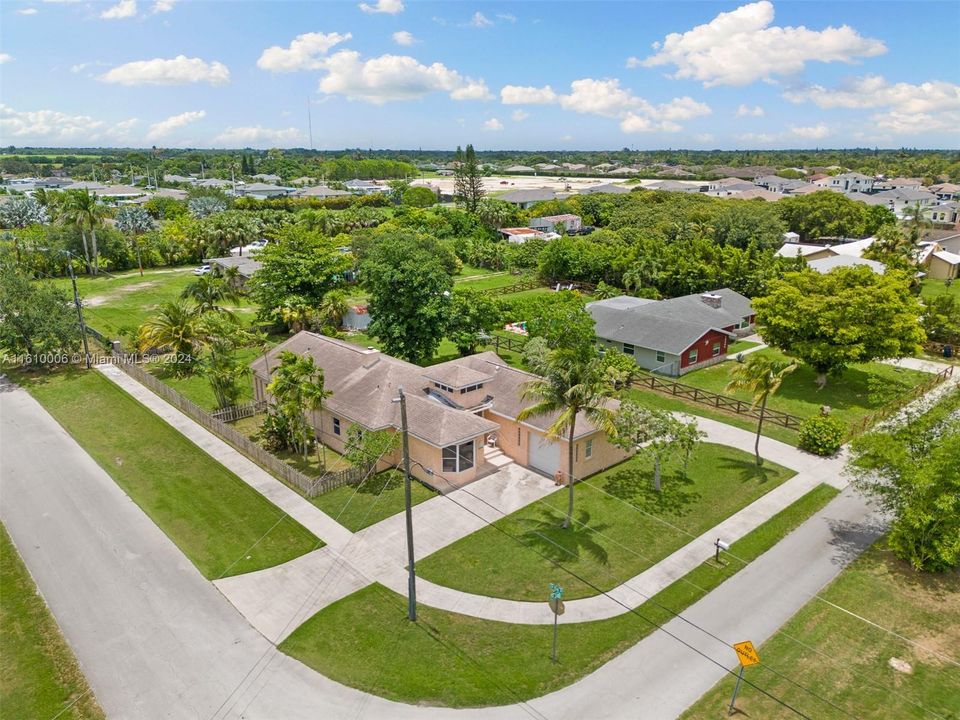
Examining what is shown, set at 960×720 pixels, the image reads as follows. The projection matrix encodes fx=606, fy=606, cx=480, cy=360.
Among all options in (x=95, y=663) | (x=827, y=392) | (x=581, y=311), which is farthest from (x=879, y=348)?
(x=95, y=663)

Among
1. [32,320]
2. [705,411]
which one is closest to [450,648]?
[705,411]

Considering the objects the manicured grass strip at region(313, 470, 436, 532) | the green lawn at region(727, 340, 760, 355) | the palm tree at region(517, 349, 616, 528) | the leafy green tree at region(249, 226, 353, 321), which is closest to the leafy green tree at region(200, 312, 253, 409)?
the leafy green tree at region(249, 226, 353, 321)

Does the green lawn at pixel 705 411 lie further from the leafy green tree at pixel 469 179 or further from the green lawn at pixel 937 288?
the leafy green tree at pixel 469 179

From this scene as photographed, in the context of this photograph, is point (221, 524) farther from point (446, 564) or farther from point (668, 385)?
point (668, 385)

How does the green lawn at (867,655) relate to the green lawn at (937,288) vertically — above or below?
below

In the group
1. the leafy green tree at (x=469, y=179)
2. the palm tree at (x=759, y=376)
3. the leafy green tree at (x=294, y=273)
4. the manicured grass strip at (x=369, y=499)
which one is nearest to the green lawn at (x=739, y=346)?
the palm tree at (x=759, y=376)
